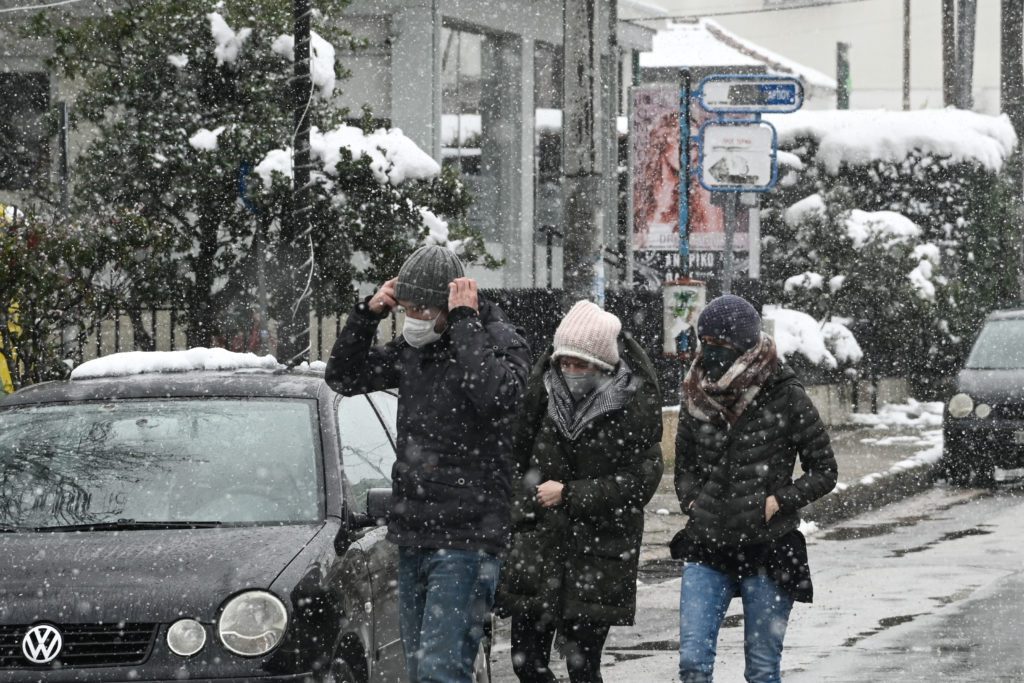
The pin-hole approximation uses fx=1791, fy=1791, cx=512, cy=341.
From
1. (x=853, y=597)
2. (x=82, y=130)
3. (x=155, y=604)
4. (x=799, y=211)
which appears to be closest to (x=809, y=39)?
(x=799, y=211)

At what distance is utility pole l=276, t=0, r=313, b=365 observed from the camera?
1198 cm

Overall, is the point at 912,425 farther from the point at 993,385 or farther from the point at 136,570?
the point at 136,570

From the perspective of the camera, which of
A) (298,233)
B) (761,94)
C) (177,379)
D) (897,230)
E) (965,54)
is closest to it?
(177,379)

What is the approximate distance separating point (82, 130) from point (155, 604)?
14.1 m

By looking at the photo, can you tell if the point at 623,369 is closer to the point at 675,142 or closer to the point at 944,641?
the point at 944,641

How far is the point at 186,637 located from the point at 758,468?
1994 mm

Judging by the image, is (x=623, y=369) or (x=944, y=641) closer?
(x=623, y=369)

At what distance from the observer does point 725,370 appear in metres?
6.09

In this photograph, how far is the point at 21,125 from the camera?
2038cm

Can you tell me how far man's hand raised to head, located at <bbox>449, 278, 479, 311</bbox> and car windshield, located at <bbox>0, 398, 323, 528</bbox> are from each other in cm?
94

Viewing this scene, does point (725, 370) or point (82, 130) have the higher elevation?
point (82, 130)

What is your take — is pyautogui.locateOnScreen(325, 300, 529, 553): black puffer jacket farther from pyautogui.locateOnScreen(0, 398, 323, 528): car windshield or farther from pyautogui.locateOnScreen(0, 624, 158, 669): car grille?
pyautogui.locateOnScreen(0, 624, 158, 669): car grille

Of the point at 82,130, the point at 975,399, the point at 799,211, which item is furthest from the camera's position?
the point at 799,211

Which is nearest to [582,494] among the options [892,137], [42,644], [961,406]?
[42,644]
